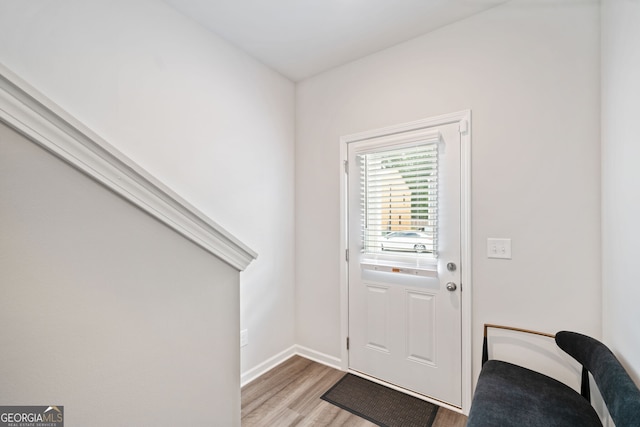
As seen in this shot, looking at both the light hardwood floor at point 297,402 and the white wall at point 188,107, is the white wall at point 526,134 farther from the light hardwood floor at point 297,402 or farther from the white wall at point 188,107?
the white wall at point 188,107

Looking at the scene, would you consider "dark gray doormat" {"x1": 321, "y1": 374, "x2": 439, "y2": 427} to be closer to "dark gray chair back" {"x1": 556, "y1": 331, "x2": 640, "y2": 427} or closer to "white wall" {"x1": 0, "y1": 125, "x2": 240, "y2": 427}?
"dark gray chair back" {"x1": 556, "y1": 331, "x2": 640, "y2": 427}

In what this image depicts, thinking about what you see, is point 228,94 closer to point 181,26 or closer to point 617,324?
point 181,26

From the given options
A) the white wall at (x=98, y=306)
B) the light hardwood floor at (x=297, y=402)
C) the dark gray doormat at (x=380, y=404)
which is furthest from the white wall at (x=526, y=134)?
the white wall at (x=98, y=306)

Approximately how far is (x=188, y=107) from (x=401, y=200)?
1.70 metres

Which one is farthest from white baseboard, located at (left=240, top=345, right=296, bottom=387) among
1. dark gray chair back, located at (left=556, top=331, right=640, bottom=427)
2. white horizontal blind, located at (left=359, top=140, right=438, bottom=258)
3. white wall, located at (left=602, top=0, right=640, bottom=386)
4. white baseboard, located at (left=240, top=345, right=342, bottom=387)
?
white wall, located at (left=602, top=0, right=640, bottom=386)

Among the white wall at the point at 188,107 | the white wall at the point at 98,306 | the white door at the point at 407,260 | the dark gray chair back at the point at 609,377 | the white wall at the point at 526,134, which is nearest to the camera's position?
the white wall at the point at 98,306

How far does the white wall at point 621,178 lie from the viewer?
3.81ft

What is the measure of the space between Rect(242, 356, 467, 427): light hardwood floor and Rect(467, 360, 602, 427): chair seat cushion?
22.2 inches

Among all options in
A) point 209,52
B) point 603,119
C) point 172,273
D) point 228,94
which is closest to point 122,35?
point 209,52

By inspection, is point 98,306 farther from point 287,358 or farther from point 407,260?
point 287,358

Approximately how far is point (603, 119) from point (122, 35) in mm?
2740

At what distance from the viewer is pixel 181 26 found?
1.94 metres

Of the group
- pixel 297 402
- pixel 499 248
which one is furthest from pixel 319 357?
pixel 499 248

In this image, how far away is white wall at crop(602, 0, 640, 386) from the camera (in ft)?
3.81
